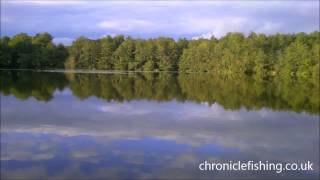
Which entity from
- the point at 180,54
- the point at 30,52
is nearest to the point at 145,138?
the point at 30,52

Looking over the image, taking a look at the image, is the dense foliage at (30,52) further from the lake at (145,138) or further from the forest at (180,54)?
the lake at (145,138)

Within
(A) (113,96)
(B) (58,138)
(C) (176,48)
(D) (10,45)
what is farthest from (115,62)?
(B) (58,138)

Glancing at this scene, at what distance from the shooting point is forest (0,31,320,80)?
222ft

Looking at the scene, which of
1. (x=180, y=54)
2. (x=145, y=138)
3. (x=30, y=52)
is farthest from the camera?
(x=180, y=54)

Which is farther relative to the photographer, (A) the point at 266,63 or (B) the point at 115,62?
(B) the point at 115,62

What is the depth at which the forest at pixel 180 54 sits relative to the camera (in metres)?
67.5

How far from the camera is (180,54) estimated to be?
10031cm

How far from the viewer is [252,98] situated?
101 ft

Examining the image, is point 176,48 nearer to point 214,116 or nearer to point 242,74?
point 242,74

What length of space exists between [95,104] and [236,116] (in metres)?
8.05

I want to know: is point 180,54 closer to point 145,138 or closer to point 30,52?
point 30,52

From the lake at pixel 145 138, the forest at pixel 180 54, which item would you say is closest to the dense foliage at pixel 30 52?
the forest at pixel 180 54

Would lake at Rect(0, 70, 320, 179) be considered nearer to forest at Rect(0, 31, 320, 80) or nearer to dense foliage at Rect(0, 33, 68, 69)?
forest at Rect(0, 31, 320, 80)

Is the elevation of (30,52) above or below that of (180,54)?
above
